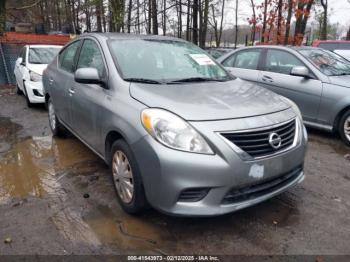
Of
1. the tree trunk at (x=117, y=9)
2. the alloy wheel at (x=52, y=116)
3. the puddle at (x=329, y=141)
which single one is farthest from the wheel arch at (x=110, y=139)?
the tree trunk at (x=117, y=9)

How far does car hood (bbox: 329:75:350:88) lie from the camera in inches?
210

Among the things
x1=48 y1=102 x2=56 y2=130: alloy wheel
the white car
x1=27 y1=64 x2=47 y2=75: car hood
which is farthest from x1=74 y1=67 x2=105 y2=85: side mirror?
x1=27 y1=64 x2=47 y2=75: car hood

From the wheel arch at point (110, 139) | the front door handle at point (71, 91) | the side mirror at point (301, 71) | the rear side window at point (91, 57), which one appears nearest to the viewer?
the wheel arch at point (110, 139)

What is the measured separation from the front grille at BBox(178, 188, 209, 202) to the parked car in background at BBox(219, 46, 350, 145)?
3625 mm

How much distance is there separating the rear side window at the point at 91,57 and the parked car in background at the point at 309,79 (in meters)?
3.39

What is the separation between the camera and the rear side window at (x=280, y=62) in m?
6.11

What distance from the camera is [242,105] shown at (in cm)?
297

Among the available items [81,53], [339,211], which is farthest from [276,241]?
[81,53]

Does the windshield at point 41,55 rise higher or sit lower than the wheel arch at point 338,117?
higher

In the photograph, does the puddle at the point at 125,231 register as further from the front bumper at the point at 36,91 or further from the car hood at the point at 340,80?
the front bumper at the point at 36,91

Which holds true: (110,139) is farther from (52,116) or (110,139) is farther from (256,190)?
(52,116)

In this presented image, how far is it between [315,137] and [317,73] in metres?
1.08

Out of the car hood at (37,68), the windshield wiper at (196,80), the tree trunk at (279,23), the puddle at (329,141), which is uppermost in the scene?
the tree trunk at (279,23)

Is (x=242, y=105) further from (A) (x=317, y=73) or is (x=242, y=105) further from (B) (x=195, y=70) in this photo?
(A) (x=317, y=73)
